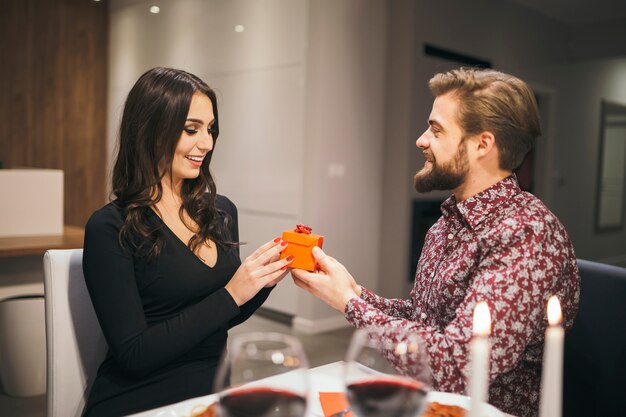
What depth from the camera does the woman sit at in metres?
1.34

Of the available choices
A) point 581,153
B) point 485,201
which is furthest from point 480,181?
point 581,153

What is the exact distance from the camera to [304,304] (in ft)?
14.3

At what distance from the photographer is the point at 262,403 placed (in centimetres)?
63

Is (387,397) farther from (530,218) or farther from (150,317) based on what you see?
(150,317)

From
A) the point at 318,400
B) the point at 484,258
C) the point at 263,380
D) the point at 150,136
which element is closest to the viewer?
the point at 263,380

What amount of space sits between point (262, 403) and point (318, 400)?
0.41 meters

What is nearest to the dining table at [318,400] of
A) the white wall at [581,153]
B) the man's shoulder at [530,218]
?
the man's shoulder at [530,218]

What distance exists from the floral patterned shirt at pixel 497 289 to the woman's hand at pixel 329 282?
50mm

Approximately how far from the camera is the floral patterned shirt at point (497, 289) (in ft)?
3.92

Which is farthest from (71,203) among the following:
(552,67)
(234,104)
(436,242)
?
(436,242)

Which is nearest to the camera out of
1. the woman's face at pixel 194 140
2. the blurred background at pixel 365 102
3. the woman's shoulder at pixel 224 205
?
the woman's face at pixel 194 140

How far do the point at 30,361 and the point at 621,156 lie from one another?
460 cm

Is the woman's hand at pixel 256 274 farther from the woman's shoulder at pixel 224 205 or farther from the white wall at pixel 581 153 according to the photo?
the white wall at pixel 581 153

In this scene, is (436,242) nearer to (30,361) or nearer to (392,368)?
(392,368)
